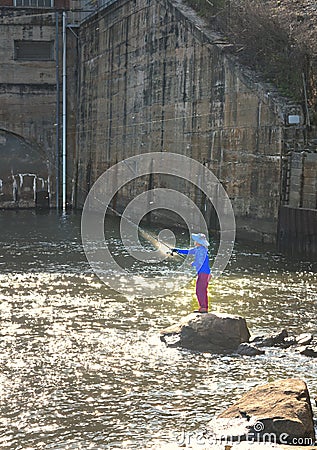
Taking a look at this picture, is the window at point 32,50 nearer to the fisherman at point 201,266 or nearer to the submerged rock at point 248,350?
the fisherman at point 201,266

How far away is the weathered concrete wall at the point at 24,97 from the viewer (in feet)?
132

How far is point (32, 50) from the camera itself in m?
40.5

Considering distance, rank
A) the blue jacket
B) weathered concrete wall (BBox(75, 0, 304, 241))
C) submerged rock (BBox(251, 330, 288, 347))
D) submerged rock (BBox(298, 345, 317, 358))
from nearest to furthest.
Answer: submerged rock (BBox(298, 345, 317, 358)) < submerged rock (BBox(251, 330, 288, 347)) < the blue jacket < weathered concrete wall (BBox(75, 0, 304, 241))

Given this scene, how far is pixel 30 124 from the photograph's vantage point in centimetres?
4031

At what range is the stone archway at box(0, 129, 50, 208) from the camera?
40094 mm

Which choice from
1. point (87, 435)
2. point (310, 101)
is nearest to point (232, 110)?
point (310, 101)

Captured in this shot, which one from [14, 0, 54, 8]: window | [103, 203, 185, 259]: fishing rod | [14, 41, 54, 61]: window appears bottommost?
[103, 203, 185, 259]: fishing rod

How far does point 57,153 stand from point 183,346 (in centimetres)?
2955

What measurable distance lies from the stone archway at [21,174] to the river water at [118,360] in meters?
21.2

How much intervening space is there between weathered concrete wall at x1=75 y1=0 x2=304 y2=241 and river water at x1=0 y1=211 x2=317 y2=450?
4.96m

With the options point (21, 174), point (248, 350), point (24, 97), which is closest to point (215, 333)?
point (248, 350)

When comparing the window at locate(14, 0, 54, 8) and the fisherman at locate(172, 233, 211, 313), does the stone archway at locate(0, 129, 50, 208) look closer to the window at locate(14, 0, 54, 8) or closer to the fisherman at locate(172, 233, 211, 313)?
the window at locate(14, 0, 54, 8)

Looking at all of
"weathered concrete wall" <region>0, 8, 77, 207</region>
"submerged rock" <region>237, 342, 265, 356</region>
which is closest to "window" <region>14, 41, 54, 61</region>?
"weathered concrete wall" <region>0, 8, 77, 207</region>

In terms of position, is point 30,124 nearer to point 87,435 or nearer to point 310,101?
point 310,101
